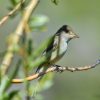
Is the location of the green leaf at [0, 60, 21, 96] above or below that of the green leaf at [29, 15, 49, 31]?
below

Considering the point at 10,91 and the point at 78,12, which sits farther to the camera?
the point at 78,12

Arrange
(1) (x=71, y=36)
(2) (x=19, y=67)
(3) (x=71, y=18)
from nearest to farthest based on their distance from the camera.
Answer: (2) (x=19, y=67), (1) (x=71, y=36), (3) (x=71, y=18)

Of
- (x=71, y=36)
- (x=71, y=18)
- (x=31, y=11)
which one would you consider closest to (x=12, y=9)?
(x=31, y=11)

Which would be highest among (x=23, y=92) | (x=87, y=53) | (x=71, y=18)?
(x=23, y=92)

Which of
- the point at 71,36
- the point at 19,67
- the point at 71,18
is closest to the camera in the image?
the point at 19,67

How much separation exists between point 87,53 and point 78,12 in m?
0.68

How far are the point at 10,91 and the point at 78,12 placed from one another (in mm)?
8772

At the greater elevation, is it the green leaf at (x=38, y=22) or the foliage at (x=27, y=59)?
the green leaf at (x=38, y=22)

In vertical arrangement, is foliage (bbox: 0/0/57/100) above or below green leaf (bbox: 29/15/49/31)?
below

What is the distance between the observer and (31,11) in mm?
901

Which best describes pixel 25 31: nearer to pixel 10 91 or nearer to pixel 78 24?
pixel 10 91

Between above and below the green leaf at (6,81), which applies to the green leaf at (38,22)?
above

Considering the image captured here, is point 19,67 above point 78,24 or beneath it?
above

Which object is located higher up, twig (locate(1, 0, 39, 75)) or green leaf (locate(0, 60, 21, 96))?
twig (locate(1, 0, 39, 75))
